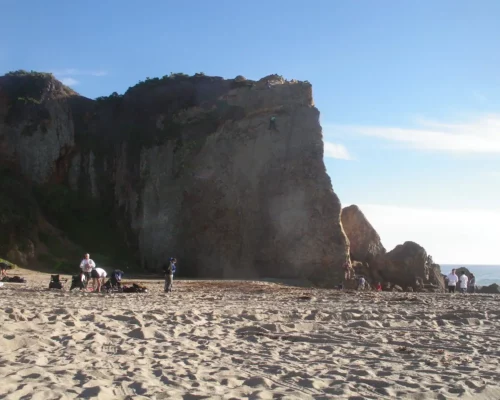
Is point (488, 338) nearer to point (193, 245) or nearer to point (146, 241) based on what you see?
point (193, 245)

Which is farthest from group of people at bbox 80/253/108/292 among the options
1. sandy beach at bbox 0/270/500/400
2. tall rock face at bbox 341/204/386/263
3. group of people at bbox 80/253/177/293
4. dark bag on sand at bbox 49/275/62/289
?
tall rock face at bbox 341/204/386/263

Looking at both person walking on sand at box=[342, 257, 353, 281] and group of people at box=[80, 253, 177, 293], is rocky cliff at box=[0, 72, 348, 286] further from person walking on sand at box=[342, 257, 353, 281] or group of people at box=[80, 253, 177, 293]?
group of people at box=[80, 253, 177, 293]

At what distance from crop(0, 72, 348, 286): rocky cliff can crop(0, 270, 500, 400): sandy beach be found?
65.5 feet

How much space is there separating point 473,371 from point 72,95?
1516 inches

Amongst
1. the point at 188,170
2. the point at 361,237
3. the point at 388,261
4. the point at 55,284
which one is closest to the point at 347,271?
the point at 388,261

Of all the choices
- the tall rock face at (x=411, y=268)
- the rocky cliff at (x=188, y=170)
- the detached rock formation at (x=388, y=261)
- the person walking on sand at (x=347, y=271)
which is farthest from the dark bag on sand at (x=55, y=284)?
the tall rock face at (x=411, y=268)

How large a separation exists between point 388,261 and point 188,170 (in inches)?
504

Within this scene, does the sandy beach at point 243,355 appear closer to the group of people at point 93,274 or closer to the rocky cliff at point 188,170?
the group of people at point 93,274

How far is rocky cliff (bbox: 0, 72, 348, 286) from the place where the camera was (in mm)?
30750

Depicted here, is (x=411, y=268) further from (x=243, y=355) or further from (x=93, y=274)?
(x=243, y=355)

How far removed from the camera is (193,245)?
32000 millimetres

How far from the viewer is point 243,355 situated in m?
6.88

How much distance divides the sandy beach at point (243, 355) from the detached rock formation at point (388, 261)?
22254mm

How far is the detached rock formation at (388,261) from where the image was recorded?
3253 centimetres
